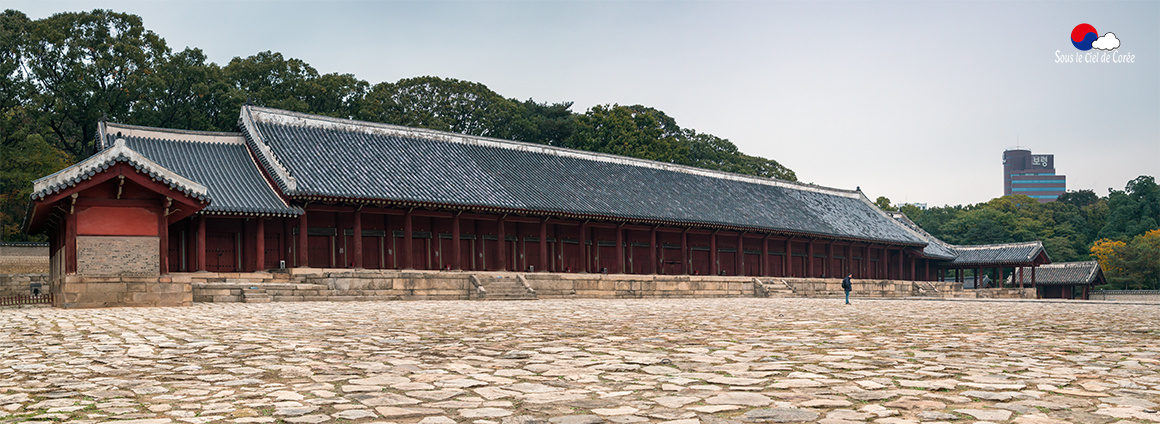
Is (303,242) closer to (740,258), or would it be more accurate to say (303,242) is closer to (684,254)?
(684,254)

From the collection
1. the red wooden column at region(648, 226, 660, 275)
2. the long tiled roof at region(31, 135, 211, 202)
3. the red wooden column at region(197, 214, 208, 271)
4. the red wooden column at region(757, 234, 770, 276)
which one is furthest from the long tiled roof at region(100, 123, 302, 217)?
the red wooden column at region(757, 234, 770, 276)

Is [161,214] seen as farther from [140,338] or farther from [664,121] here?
[664,121]

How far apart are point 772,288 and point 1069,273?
34220 millimetres

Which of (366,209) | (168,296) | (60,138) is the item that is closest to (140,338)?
(168,296)

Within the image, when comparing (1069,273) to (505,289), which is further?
(1069,273)

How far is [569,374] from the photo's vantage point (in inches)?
301

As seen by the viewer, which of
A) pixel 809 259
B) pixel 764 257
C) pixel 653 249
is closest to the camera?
pixel 653 249

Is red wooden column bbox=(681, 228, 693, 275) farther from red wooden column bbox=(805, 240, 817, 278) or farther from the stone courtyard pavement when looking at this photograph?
the stone courtyard pavement

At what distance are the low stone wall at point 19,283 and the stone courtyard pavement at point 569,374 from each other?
20689 mm

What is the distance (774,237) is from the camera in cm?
4672

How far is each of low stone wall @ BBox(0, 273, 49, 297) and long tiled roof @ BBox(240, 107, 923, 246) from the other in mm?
8343

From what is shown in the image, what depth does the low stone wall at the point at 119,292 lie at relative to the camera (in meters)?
19.0

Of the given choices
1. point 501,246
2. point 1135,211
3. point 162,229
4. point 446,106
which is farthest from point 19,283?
point 1135,211

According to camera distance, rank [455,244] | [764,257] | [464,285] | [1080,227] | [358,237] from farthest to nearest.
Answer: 1. [1080,227]
2. [764,257]
3. [455,244]
4. [358,237]
5. [464,285]
